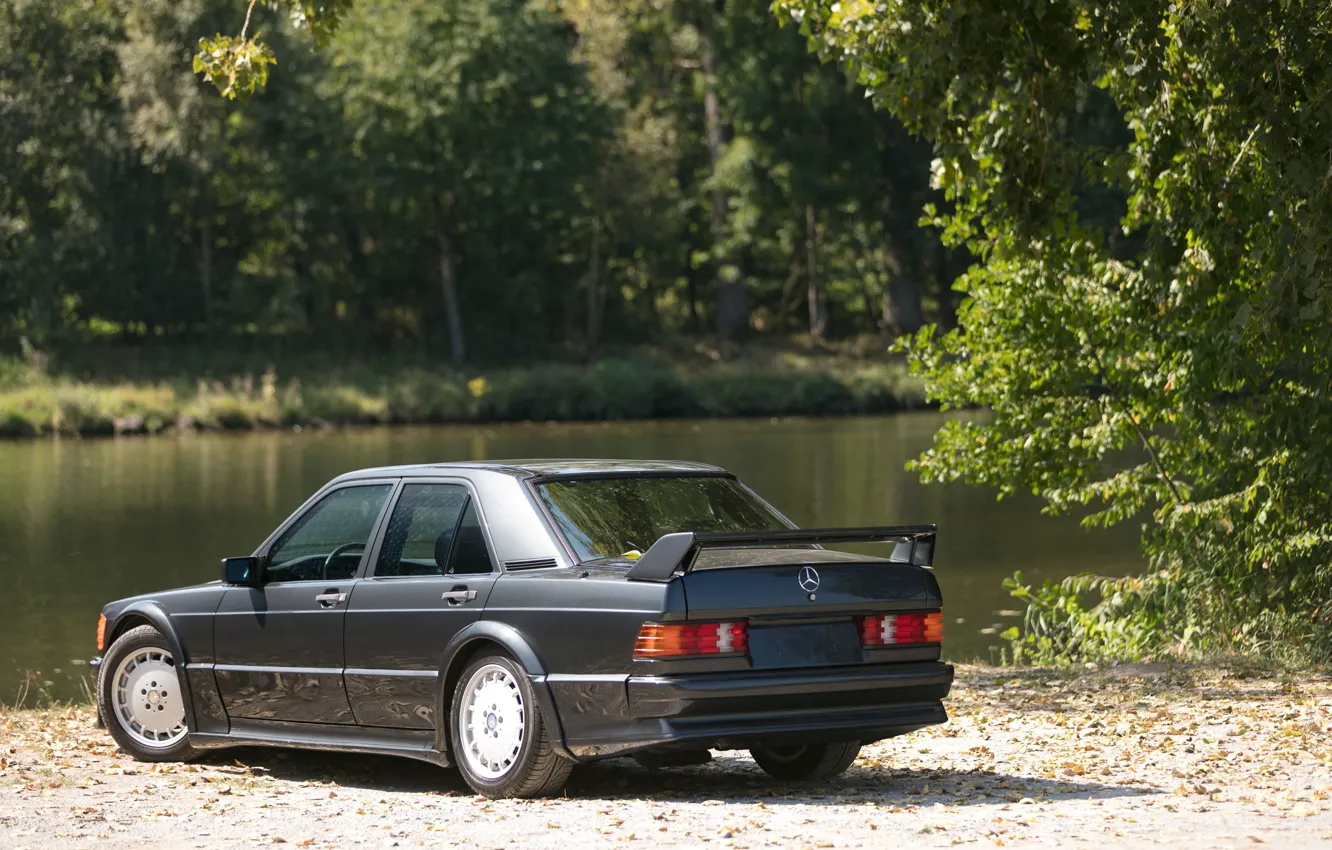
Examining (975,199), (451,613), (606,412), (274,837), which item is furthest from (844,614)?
(606,412)

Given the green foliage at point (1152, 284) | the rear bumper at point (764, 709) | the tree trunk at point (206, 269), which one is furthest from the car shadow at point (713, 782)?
the tree trunk at point (206, 269)

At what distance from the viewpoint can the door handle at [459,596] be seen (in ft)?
25.8

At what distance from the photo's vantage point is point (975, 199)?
13.3 meters

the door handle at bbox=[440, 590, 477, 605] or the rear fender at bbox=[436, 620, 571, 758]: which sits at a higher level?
the door handle at bbox=[440, 590, 477, 605]

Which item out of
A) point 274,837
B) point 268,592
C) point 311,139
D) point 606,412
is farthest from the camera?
point 311,139

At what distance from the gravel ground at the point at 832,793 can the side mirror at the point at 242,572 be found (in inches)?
37.0

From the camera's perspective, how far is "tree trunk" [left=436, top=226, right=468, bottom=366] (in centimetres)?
6444

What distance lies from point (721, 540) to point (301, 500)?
77.3ft

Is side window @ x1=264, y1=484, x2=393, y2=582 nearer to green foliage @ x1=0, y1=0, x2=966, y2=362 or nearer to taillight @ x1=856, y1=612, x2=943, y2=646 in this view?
taillight @ x1=856, y1=612, x2=943, y2=646

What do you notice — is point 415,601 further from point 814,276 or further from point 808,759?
point 814,276

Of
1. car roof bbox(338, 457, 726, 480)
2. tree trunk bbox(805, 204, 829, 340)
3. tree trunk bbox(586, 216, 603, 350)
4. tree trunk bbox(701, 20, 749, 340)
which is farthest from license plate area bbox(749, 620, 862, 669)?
tree trunk bbox(805, 204, 829, 340)

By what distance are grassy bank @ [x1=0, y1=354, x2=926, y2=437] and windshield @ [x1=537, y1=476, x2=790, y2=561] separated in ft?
139

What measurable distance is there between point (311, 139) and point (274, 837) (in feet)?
188

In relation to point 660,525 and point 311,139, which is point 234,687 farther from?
point 311,139
